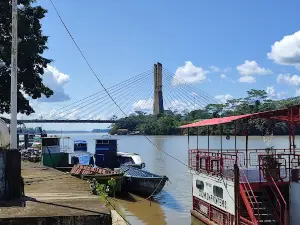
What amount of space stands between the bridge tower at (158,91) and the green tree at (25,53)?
58.5 metres

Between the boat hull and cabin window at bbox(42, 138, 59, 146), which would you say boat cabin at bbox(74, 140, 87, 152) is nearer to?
cabin window at bbox(42, 138, 59, 146)

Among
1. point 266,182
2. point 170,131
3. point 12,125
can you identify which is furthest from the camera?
point 170,131

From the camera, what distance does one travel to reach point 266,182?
11.6 meters

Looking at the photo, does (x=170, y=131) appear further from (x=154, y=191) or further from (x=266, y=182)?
(x=266, y=182)

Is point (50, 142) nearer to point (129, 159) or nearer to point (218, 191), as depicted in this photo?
point (129, 159)

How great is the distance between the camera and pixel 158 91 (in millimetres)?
84812

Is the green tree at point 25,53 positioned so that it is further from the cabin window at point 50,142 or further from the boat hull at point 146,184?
the boat hull at point 146,184

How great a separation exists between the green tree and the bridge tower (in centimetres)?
5847

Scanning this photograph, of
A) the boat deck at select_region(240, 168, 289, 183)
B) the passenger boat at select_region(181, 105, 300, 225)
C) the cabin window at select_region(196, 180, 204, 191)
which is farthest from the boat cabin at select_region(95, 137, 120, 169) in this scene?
the boat deck at select_region(240, 168, 289, 183)

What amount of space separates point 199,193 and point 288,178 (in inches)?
138

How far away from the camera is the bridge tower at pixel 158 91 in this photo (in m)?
83.2

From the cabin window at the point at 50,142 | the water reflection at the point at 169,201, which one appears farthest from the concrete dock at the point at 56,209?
the cabin window at the point at 50,142

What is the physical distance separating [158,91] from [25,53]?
62.2 m

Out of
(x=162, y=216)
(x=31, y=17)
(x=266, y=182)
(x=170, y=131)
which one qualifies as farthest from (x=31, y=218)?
(x=170, y=131)
